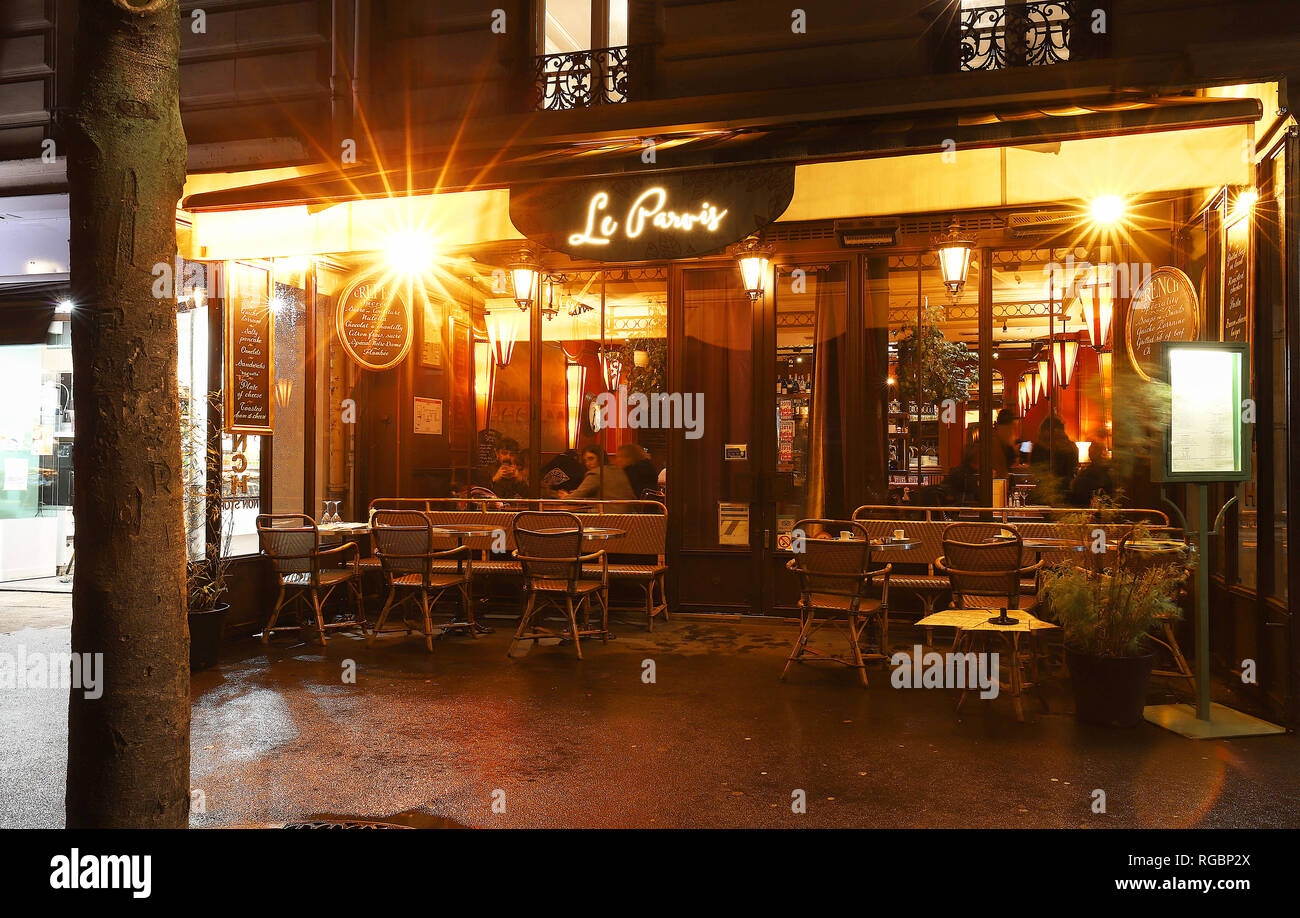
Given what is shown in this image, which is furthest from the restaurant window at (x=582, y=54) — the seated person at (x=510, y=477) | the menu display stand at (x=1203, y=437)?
the menu display stand at (x=1203, y=437)

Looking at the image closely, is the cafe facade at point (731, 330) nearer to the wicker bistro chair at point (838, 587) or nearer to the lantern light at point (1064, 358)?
the lantern light at point (1064, 358)

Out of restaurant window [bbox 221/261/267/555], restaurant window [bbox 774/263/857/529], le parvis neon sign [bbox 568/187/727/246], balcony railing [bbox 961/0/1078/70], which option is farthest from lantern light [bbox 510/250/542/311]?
balcony railing [bbox 961/0/1078/70]

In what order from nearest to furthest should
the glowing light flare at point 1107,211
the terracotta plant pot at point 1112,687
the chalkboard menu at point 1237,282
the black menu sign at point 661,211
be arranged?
the terracotta plant pot at point 1112,687 → the black menu sign at point 661,211 → the chalkboard menu at point 1237,282 → the glowing light flare at point 1107,211

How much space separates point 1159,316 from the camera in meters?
7.26

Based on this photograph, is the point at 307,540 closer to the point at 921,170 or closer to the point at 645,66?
the point at 645,66

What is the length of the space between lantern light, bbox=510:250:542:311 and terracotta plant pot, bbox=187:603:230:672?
4411 mm

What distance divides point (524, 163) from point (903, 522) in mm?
4904

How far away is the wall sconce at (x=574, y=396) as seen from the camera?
411 inches

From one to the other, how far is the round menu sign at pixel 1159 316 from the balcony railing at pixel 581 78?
4785mm

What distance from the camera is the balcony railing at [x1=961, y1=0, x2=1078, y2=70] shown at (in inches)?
281

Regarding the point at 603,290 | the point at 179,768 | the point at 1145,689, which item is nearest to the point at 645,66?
the point at 603,290

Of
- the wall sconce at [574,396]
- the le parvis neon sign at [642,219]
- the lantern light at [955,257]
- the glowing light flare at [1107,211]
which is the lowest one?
the wall sconce at [574,396]

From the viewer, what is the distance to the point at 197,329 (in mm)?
8500

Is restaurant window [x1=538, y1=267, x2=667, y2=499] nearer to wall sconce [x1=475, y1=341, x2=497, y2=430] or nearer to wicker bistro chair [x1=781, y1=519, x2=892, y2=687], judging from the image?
wall sconce [x1=475, y1=341, x2=497, y2=430]
